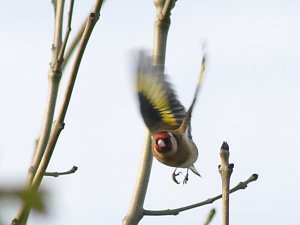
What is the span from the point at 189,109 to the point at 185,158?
23.5 inches

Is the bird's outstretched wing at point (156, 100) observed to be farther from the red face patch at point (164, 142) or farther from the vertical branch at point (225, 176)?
the vertical branch at point (225, 176)

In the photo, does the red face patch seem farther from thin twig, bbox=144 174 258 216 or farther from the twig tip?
the twig tip

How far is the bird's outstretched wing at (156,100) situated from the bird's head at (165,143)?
4 centimetres

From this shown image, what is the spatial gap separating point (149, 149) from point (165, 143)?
157cm

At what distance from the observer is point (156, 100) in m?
4.05

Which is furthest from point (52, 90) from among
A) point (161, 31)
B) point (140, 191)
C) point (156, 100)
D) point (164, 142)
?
point (164, 142)

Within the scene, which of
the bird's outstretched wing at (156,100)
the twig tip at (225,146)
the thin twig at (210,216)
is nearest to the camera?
the twig tip at (225,146)

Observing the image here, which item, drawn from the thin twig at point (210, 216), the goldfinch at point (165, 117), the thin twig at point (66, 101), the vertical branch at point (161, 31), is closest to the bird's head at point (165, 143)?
the goldfinch at point (165, 117)

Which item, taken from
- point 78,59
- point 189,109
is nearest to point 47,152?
point 78,59

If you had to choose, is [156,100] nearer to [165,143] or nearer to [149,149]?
[165,143]

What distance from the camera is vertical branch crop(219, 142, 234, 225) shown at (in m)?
1.47

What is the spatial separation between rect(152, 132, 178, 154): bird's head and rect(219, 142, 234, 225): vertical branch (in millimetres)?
2830

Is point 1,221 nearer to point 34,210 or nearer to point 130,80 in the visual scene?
point 34,210

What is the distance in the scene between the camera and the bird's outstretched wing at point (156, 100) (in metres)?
3.69
